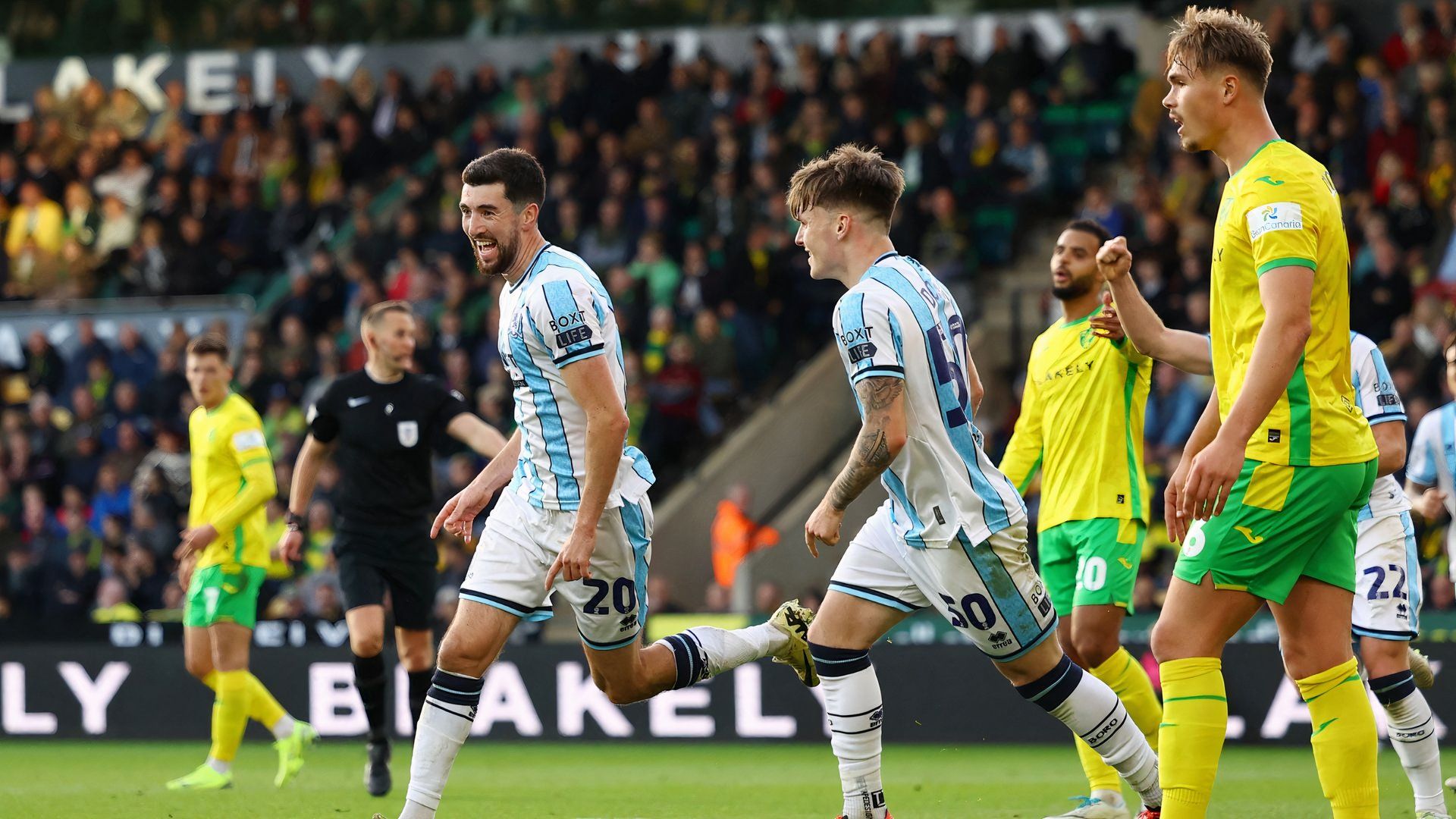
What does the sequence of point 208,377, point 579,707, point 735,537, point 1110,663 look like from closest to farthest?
point 1110,663, point 208,377, point 579,707, point 735,537

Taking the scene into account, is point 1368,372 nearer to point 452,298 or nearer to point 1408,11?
point 1408,11

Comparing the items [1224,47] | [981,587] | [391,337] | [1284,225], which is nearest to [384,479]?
[391,337]

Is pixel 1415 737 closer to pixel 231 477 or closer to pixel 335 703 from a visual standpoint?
pixel 231 477

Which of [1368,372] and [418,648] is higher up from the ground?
[1368,372]

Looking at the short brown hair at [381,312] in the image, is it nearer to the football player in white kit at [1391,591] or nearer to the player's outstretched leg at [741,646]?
the player's outstretched leg at [741,646]

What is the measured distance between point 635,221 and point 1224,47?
13.3 m

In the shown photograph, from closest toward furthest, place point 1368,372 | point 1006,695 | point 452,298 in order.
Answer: point 1368,372, point 1006,695, point 452,298

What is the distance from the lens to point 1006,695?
11.7 meters

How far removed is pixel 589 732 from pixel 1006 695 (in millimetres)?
2986

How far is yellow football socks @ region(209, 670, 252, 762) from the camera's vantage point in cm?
952

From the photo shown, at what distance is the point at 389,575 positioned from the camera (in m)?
9.38

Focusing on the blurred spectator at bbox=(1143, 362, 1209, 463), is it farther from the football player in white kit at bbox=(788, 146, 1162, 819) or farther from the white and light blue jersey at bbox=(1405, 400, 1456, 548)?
the football player in white kit at bbox=(788, 146, 1162, 819)

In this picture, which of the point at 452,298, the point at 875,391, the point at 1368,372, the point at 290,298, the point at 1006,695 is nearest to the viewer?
the point at 875,391

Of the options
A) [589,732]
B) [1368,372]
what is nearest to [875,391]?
[1368,372]
